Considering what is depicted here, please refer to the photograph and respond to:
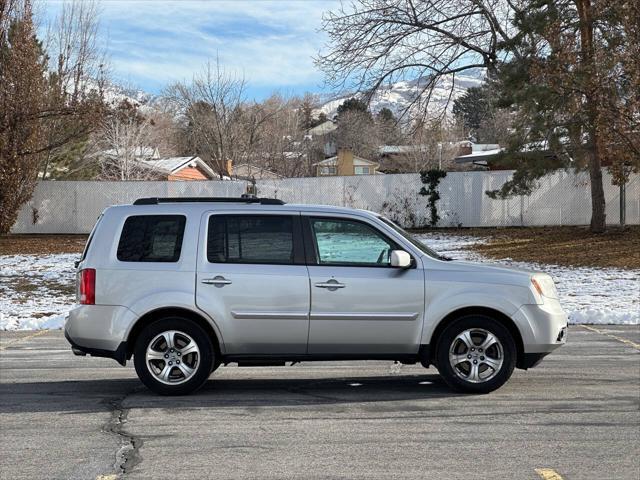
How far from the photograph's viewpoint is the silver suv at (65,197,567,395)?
771 cm

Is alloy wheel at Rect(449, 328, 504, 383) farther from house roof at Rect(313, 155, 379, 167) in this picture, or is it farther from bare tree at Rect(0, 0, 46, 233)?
house roof at Rect(313, 155, 379, 167)

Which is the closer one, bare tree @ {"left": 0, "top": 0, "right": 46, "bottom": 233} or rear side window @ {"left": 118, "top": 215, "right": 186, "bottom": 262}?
rear side window @ {"left": 118, "top": 215, "right": 186, "bottom": 262}

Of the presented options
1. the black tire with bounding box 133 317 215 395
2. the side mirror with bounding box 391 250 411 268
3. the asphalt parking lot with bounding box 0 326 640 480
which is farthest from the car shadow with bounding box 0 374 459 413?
the side mirror with bounding box 391 250 411 268

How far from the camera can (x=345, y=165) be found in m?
68.1

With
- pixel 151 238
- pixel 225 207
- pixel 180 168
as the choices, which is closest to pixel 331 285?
pixel 225 207

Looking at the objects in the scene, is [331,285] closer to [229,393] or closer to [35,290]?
[229,393]

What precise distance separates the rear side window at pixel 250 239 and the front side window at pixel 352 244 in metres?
0.29

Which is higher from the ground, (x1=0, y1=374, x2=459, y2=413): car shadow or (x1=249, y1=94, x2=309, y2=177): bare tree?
(x1=249, y1=94, x2=309, y2=177): bare tree

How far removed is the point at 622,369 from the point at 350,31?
68.8 ft

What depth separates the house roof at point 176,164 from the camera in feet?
164

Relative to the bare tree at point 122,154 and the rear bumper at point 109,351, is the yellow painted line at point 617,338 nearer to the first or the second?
the rear bumper at point 109,351

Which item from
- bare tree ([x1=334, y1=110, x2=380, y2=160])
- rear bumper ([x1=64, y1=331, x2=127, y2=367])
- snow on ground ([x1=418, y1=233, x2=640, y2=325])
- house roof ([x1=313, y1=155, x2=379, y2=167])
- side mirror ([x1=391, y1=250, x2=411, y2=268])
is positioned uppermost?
bare tree ([x1=334, y1=110, x2=380, y2=160])

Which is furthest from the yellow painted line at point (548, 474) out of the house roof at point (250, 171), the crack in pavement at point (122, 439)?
the house roof at point (250, 171)

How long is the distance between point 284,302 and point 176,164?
46068 millimetres
